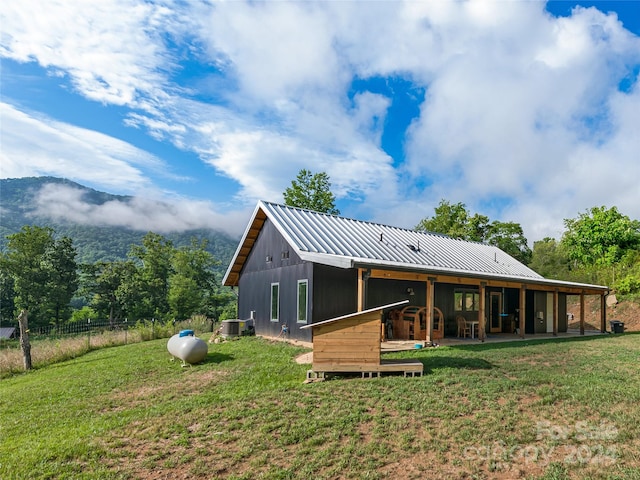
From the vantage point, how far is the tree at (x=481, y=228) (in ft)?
113

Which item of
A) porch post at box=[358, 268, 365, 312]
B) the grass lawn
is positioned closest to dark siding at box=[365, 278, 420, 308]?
porch post at box=[358, 268, 365, 312]

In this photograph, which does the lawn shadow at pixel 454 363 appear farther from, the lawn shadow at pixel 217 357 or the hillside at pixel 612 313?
the hillside at pixel 612 313

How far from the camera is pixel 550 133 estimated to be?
18.2 m

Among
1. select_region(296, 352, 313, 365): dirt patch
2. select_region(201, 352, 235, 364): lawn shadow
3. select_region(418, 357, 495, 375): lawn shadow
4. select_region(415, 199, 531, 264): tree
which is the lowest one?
select_region(201, 352, 235, 364): lawn shadow

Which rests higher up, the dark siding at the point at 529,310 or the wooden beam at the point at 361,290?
the wooden beam at the point at 361,290

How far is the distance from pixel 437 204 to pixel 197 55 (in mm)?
27313

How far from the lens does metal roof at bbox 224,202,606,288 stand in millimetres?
12719

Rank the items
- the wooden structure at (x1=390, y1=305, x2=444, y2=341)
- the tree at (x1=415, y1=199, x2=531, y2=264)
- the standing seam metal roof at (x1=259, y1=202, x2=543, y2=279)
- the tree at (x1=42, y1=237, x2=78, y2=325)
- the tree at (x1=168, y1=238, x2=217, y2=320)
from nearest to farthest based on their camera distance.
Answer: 1. the wooden structure at (x1=390, y1=305, x2=444, y2=341)
2. the standing seam metal roof at (x1=259, y1=202, x2=543, y2=279)
3. the tree at (x1=415, y1=199, x2=531, y2=264)
4. the tree at (x1=42, y1=237, x2=78, y2=325)
5. the tree at (x1=168, y1=238, x2=217, y2=320)

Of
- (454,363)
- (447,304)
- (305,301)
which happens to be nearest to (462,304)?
(447,304)

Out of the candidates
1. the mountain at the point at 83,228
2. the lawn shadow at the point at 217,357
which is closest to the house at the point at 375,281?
the lawn shadow at the point at 217,357

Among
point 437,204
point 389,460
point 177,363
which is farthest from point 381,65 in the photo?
point 437,204

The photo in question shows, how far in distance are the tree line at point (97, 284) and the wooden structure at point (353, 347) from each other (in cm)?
2897

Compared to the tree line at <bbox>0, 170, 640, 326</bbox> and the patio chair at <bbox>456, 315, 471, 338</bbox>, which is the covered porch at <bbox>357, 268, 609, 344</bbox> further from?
the tree line at <bbox>0, 170, 640, 326</bbox>

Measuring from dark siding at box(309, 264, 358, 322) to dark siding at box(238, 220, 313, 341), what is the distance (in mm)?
213
